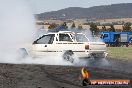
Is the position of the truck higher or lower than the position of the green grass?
lower

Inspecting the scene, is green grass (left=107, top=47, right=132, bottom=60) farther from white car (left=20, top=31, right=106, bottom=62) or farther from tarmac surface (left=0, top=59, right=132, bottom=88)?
tarmac surface (left=0, top=59, right=132, bottom=88)

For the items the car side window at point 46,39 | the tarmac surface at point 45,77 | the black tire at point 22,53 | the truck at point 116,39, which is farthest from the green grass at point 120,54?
the truck at point 116,39

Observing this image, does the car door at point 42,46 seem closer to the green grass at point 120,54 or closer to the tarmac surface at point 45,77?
the tarmac surface at point 45,77

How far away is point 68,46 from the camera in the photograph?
2155 centimetres

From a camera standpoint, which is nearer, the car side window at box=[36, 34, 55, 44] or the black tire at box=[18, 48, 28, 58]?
the car side window at box=[36, 34, 55, 44]

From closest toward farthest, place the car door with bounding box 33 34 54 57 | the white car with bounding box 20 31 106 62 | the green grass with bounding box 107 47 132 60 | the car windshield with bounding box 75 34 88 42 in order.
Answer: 1. the white car with bounding box 20 31 106 62
2. the car windshield with bounding box 75 34 88 42
3. the car door with bounding box 33 34 54 57
4. the green grass with bounding box 107 47 132 60

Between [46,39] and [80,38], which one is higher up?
[80,38]

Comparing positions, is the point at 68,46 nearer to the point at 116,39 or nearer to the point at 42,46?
the point at 42,46

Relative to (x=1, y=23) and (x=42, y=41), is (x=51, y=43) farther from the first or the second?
(x=1, y=23)

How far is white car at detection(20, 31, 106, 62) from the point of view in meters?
21.2

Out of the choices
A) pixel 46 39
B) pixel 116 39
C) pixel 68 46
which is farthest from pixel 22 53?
pixel 116 39

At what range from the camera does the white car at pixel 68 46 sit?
2119 cm

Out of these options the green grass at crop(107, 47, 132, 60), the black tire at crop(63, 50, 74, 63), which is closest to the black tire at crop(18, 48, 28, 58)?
the black tire at crop(63, 50, 74, 63)

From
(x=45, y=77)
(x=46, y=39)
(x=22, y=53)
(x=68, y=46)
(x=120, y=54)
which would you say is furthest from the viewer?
(x=120, y=54)
